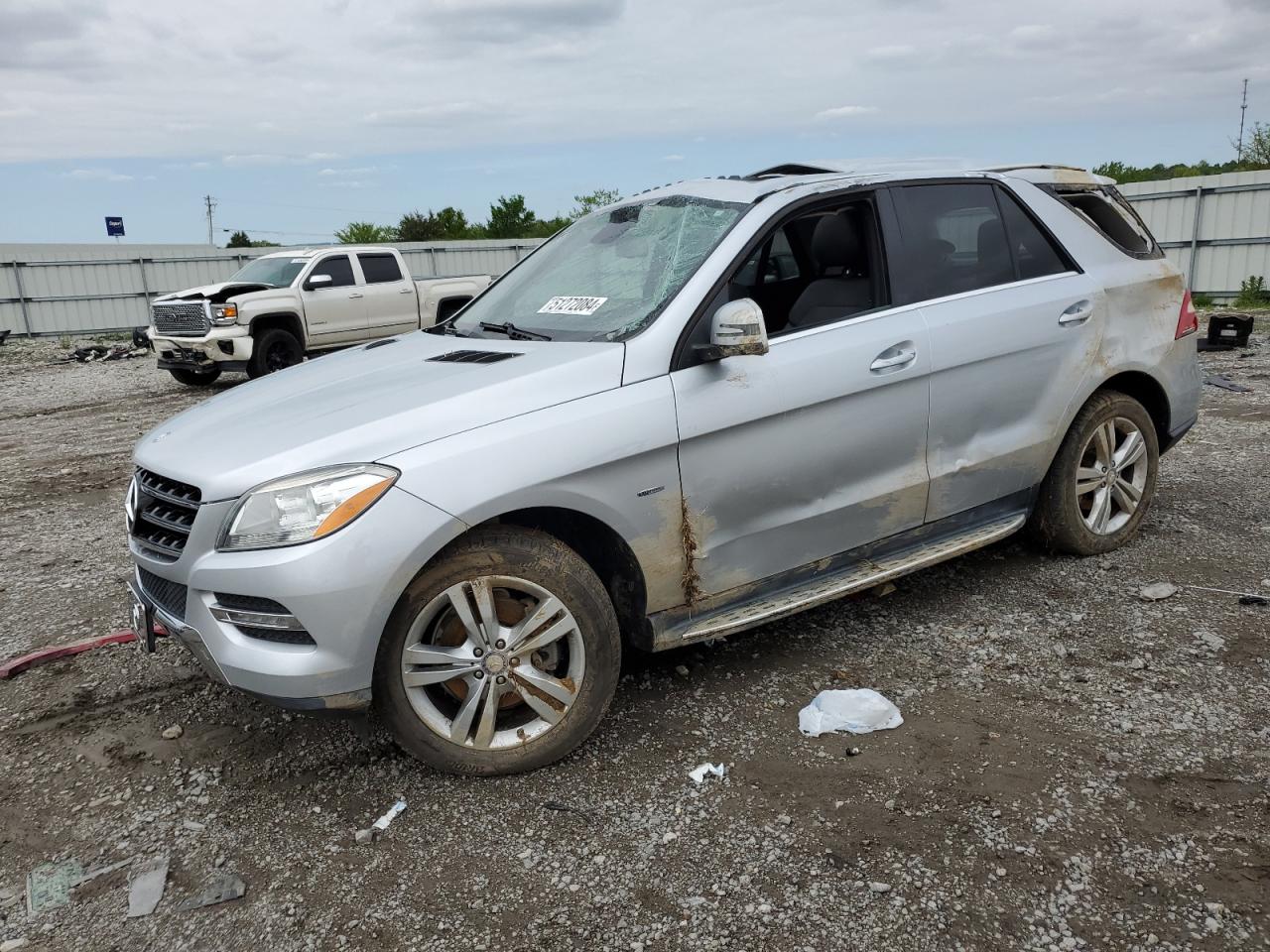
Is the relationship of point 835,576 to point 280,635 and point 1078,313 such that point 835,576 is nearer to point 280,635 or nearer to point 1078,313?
point 1078,313

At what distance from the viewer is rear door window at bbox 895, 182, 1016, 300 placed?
3922 mm

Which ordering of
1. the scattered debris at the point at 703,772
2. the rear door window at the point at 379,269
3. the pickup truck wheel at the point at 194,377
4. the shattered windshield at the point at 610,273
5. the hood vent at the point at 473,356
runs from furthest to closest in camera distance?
the rear door window at the point at 379,269 < the pickup truck wheel at the point at 194,377 < the shattered windshield at the point at 610,273 < the hood vent at the point at 473,356 < the scattered debris at the point at 703,772

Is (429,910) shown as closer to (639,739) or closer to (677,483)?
(639,739)

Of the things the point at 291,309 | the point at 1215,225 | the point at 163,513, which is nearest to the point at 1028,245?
the point at 163,513

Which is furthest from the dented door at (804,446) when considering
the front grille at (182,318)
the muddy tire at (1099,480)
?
the front grille at (182,318)

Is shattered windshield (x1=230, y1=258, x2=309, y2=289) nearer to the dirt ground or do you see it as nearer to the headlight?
the dirt ground

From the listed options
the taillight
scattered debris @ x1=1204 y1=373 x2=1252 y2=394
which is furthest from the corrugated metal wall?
Result: the taillight

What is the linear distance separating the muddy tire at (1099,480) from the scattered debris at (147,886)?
3767 mm

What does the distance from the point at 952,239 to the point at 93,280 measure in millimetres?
25838

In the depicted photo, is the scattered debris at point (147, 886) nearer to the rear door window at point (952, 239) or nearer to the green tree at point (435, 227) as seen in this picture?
the rear door window at point (952, 239)

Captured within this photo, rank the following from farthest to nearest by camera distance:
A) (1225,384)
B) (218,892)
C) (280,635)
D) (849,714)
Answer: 1. (1225,384)
2. (849,714)
3. (280,635)
4. (218,892)

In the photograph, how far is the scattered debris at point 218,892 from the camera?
261 centimetres

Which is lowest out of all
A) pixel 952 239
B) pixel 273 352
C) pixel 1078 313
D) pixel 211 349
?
pixel 273 352

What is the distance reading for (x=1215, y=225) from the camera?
18.8 meters
